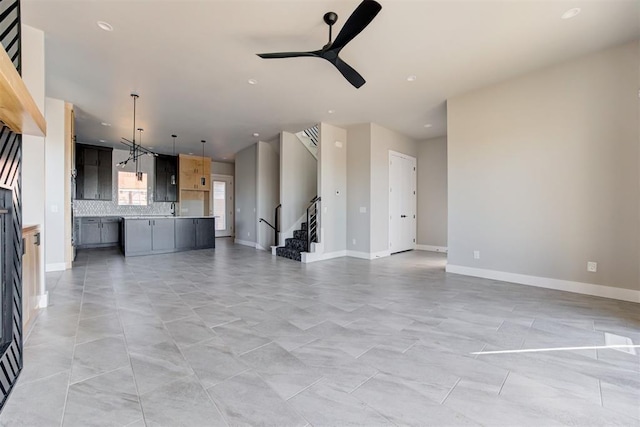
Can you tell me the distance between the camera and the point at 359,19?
7.96 ft

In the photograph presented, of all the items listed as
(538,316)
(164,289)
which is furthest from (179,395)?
(538,316)

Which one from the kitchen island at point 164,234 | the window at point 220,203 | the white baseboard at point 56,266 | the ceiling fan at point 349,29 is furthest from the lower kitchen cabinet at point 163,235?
the ceiling fan at point 349,29

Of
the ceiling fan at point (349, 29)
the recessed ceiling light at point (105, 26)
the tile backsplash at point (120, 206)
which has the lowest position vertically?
the tile backsplash at point (120, 206)

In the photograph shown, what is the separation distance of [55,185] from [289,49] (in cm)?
470

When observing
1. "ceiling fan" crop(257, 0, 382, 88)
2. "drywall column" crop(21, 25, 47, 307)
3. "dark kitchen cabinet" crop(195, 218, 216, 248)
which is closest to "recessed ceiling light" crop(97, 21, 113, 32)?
"drywall column" crop(21, 25, 47, 307)

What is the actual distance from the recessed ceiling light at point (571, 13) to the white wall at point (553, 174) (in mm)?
1188

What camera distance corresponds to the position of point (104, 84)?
4.43 m

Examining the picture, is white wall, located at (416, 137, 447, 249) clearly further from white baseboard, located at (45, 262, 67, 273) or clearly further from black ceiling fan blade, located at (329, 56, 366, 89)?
white baseboard, located at (45, 262, 67, 273)

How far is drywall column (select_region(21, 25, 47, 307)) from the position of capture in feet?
9.94

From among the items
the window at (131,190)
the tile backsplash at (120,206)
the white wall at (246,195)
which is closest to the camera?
the tile backsplash at (120,206)

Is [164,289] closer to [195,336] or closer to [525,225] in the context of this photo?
[195,336]

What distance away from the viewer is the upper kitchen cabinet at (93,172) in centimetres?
819

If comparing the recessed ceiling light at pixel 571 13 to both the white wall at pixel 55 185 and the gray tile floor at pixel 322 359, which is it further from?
the white wall at pixel 55 185

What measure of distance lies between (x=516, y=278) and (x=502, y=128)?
2.28 metres
